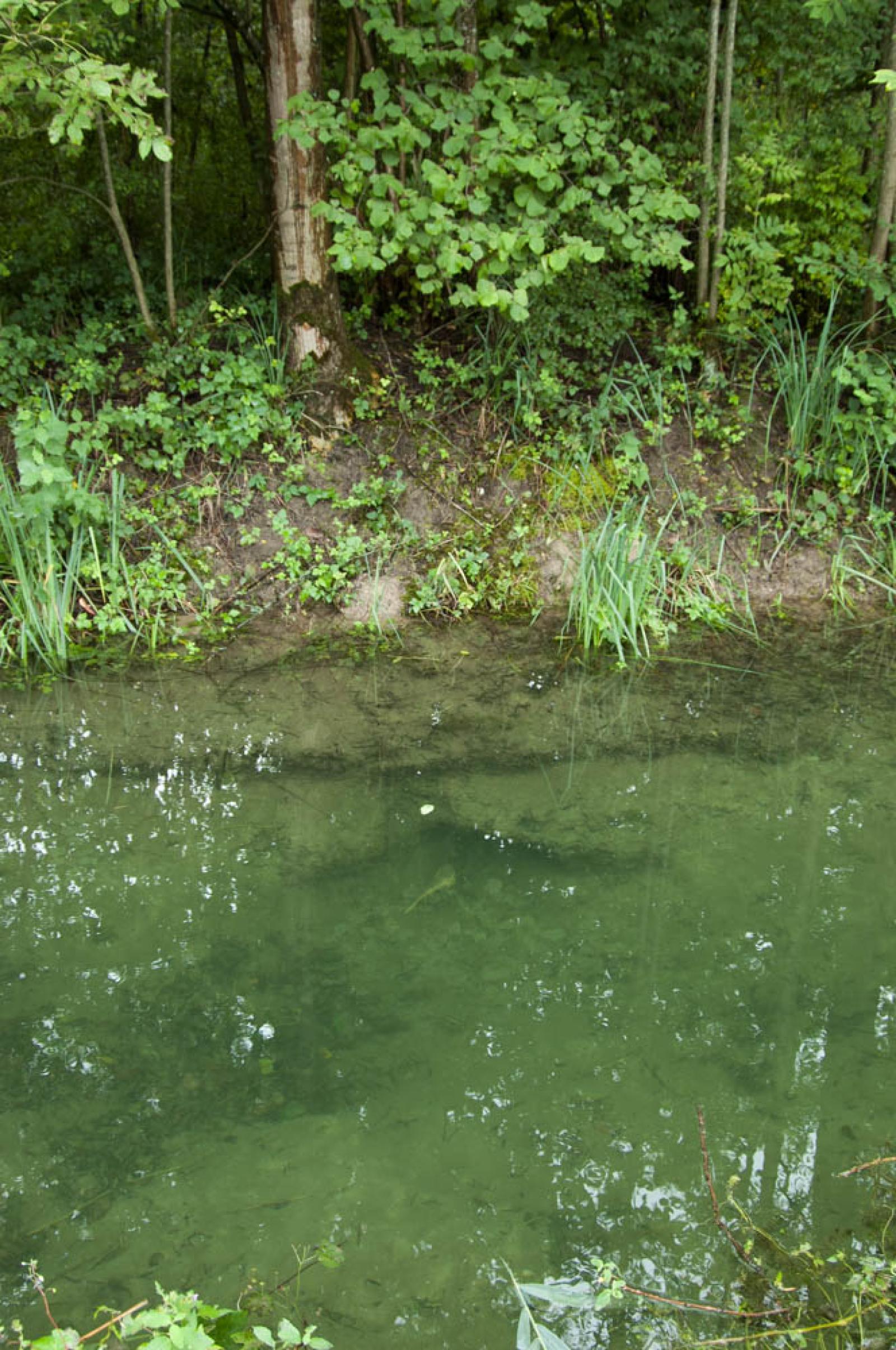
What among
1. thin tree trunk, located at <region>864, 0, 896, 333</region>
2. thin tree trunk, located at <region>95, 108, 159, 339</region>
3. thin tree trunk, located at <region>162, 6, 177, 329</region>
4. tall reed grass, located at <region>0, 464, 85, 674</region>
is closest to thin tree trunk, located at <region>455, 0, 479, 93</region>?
thin tree trunk, located at <region>162, 6, 177, 329</region>

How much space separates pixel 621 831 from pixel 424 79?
3.79 metres

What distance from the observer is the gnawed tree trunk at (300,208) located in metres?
4.92

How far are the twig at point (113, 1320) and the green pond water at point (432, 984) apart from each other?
60 mm

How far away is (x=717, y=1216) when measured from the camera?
224cm

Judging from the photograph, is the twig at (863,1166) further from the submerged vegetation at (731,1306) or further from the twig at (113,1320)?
the twig at (113,1320)

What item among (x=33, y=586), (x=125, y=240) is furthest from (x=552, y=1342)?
(x=125, y=240)

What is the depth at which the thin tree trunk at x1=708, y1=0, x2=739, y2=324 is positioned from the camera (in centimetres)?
519

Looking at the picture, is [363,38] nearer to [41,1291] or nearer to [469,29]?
[469,29]

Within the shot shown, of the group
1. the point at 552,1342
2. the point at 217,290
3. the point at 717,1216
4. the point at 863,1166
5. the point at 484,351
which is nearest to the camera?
the point at 552,1342

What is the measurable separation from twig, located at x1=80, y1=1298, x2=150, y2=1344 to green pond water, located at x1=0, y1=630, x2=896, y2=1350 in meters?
0.06

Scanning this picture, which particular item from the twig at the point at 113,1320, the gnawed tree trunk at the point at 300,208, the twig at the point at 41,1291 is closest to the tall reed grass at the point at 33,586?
the gnawed tree trunk at the point at 300,208

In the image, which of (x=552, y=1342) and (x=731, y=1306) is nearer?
(x=552, y=1342)

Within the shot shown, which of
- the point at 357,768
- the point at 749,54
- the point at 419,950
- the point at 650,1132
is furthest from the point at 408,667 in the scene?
the point at 749,54

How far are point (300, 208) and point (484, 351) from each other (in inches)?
46.5
